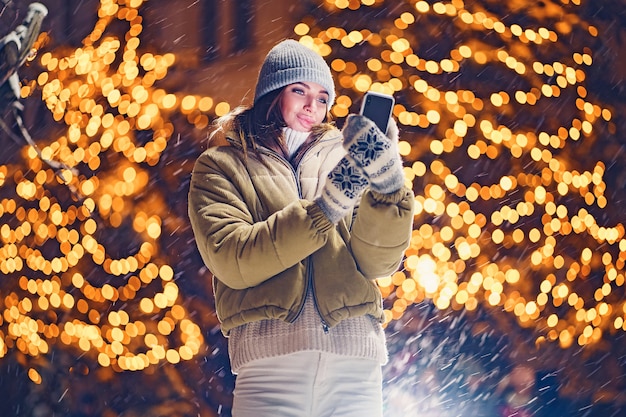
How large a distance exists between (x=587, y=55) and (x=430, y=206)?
1.82 feet

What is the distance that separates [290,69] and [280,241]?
292mm

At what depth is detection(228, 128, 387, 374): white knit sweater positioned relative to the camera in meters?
1.00

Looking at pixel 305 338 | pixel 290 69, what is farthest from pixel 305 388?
pixel 290 69

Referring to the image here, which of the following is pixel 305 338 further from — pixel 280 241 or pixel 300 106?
pixel 300 106

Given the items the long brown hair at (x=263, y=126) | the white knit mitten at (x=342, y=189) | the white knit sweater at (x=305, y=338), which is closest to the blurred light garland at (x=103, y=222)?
the long brown hair at (x=263, y=126)

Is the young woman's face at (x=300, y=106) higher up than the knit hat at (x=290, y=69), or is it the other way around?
the knit hat at (x=290, y=69)

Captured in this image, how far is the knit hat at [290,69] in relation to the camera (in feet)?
3.71

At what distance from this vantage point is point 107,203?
143cm

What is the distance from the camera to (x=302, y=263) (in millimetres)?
1045

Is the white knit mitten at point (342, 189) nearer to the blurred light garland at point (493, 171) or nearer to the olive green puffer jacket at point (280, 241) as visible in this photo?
the olive green puffer jacket at point (280, 241)

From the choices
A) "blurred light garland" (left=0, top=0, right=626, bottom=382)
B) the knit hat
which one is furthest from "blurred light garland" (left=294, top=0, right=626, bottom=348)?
the knit hat

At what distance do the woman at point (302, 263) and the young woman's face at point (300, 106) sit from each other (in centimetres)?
7

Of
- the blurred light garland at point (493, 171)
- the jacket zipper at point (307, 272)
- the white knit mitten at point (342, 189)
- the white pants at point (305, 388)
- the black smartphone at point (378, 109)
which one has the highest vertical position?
the black smartphone at point (378, 109)

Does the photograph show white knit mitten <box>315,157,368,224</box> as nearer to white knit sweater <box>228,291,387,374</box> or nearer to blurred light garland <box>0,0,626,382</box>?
white knit sweater <box>228,291,387,374</box>
